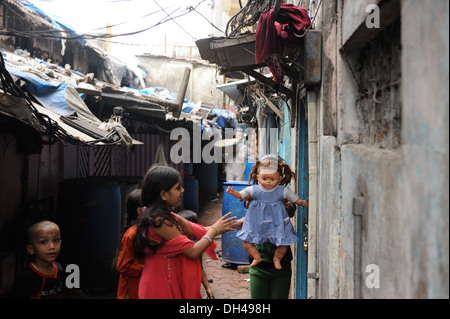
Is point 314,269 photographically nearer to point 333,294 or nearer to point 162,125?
point 333,294

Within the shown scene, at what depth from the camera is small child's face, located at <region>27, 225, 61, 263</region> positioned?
11.4ft

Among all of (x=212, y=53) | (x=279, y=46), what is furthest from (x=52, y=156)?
(x=279, y=46)

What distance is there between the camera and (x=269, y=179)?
3980mm

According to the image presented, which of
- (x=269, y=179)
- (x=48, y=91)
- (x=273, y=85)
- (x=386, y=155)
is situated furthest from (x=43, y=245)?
(x=48, y=91)

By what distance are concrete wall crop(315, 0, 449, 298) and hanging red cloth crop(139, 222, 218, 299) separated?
Answer: 1080 mm

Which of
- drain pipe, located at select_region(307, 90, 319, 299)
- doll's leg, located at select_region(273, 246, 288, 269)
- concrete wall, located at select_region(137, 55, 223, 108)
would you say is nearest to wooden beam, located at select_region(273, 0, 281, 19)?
drain pipe, located at select_region(307, 90, 319, 299)

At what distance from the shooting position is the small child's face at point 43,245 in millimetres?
3482

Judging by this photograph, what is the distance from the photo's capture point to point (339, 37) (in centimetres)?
319

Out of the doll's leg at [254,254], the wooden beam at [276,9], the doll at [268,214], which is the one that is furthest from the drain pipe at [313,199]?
the wooden beam at [276,9]

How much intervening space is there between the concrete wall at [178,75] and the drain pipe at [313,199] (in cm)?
1948

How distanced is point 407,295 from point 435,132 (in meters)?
0.72

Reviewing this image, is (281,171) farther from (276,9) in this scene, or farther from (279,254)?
(276,9)

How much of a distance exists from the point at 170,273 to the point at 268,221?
1.31m
